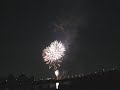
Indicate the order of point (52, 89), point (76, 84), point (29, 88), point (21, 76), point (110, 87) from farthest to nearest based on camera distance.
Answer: point (21, 76) < point (29, 88) < point (52, 89) < point (76, 84) < point (110, 87)

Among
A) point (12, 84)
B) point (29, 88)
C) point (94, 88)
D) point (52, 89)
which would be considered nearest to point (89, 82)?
point (94, 88)

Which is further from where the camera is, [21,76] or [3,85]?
[21,76]

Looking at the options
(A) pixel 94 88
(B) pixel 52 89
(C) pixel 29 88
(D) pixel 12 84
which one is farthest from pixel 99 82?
(C) pixel 29 88

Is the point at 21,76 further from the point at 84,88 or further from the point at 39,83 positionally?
the point at 84,88

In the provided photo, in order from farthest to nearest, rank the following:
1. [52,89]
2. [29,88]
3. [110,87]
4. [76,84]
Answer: [29,88] < [52,89] < [76,84] < [110,87]

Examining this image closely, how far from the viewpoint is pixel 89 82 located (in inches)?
1880

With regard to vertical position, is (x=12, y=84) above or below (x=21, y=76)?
below

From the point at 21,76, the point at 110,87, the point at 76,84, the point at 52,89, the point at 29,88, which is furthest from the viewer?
the point at 21,76

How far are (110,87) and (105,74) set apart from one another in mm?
2540

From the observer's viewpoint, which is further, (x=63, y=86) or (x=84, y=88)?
(x=63, y=86)

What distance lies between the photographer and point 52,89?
55.8 metres

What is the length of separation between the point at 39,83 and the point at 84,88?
490 inches

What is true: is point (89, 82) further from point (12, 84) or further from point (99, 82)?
point (12, 84)

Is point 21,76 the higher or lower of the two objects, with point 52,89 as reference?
higher
